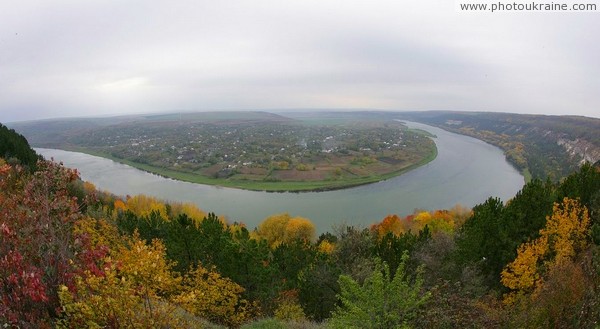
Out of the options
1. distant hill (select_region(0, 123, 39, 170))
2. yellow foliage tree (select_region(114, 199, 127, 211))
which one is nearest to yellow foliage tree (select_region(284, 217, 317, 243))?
yellow foliage tree (select_region(114, 199, 127, 211))

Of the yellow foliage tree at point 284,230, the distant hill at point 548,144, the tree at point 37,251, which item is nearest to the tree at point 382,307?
the tree at point 37,251

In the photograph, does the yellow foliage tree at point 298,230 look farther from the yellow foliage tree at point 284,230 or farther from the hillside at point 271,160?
the hillside at point 271,160

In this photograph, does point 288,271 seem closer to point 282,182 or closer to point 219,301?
point 219,301

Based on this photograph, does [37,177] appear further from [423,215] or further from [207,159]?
[207,159]

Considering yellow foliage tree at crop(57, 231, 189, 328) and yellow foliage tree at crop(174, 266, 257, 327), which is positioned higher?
yellow foliage tree at crop(57, 231, 189, 328)

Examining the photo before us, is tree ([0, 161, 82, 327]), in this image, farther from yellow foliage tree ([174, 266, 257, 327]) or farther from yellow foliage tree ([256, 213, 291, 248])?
yellow foliage tree ([256, 213, 291, 248])

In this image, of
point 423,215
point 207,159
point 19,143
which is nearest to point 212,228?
point 423,215
